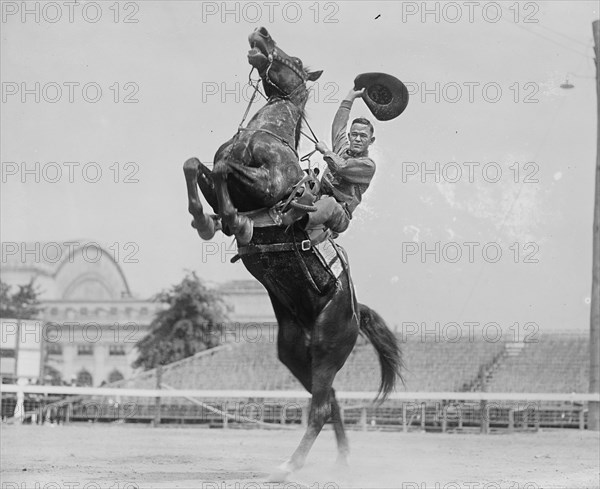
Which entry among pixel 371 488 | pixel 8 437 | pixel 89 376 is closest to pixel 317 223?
pixel 371 488

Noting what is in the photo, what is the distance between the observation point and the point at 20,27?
34.0 ft

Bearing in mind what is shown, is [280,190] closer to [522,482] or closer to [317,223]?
[317,223]

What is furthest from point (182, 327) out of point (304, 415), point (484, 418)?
point (484, 418)

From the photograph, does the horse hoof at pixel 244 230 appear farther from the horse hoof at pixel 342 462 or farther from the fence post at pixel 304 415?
the fence post at pixel 304 415

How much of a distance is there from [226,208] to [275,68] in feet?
4.73

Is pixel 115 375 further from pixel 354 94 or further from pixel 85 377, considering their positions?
pixel 354 94

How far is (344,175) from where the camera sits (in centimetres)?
810

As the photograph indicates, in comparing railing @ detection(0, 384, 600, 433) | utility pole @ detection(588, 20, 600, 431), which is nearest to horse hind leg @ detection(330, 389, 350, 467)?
railing @ detection(0, 384, 600, 433)

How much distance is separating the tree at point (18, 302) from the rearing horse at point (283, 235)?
107ft

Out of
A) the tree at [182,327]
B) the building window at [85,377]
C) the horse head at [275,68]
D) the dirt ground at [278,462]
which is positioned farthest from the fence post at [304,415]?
the building window at [85,377]

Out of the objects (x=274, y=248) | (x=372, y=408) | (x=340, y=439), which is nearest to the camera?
(x=274, y=248)

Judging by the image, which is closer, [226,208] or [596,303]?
[226,208]

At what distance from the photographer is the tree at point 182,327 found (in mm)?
33188

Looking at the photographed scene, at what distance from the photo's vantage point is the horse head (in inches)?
297
